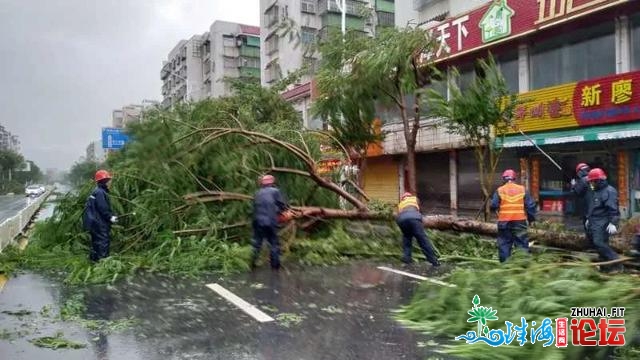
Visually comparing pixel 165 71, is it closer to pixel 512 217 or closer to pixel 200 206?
pixel 200 206

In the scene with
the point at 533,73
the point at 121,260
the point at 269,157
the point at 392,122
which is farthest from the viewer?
the point at 392,122

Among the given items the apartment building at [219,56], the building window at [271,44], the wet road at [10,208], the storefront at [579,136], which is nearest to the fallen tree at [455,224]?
the storefront at [579,136]

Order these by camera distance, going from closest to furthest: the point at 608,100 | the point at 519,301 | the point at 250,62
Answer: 1. the point at 519,301
2. the point at 608,100
3. the point at 250,62

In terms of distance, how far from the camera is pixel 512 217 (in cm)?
778

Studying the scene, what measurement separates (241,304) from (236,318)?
0.60m

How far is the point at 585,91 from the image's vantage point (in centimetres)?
1474

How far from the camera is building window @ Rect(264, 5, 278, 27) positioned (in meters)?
41.5

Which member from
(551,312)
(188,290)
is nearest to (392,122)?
(188,290)

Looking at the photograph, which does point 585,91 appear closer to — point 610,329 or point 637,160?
point 637,160

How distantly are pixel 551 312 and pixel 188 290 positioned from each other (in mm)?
4445

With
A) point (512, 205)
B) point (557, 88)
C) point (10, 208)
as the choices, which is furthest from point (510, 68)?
point (10, 208)

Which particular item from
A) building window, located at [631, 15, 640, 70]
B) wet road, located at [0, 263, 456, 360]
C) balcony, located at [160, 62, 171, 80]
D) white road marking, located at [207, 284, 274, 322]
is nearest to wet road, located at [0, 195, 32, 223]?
wet road, located at [0, 263, 456, 360]

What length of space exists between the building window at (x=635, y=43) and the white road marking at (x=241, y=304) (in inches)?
515

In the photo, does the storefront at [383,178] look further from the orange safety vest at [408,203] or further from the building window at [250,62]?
the building window at [250,62]
